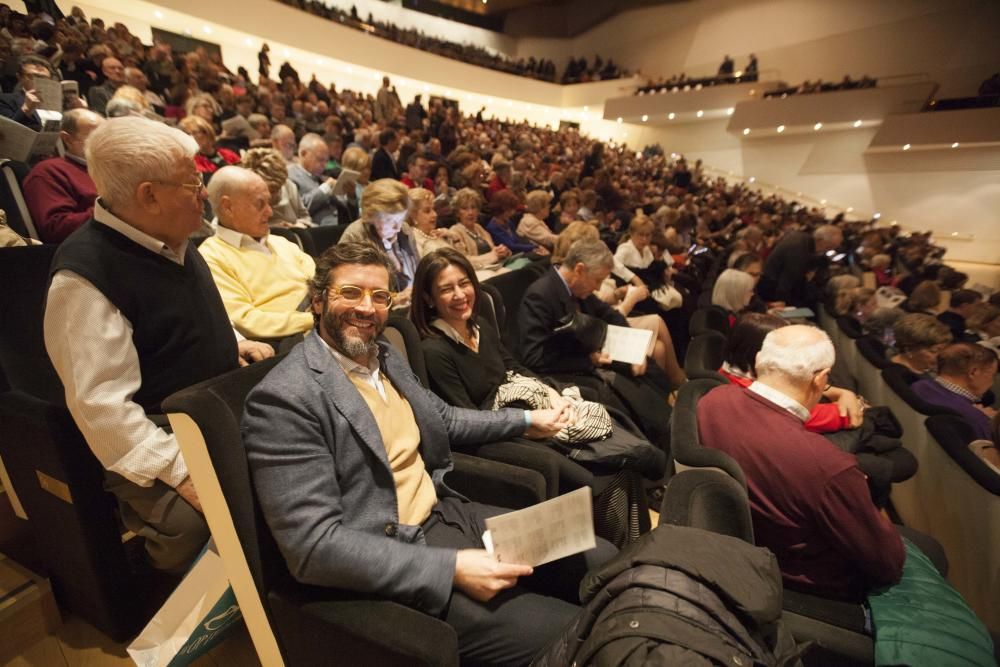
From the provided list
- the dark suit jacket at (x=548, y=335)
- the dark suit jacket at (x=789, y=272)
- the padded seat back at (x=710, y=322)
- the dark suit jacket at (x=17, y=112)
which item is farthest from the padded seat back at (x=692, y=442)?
the dark suit jacket at (x=17, y=112)

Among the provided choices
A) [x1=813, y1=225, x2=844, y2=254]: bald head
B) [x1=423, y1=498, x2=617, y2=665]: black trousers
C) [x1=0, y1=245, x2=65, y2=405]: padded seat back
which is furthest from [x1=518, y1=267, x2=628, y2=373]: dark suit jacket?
[x1=813, y1=225, x2=844, y2=254]: bald head

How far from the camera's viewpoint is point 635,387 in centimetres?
279

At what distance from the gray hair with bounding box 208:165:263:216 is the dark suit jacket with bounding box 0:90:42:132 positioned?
2.68 meters

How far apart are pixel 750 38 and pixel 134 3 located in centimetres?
1881

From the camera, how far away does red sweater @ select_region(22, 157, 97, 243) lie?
7.09 feet

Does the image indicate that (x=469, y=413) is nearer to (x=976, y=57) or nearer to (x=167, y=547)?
(x=167, y=547)

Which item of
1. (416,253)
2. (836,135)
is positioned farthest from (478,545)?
(836,135)

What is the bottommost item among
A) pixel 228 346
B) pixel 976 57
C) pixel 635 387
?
pixel 635 387

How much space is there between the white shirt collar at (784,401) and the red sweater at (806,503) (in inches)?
1.8

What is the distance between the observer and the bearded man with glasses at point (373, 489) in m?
1.06

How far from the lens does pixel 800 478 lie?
1271 millimetres

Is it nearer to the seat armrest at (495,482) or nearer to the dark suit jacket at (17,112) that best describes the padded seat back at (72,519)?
the seat armrest at (495,482)

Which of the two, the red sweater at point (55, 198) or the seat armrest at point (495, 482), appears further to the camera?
the red sweater at point (55, 198)

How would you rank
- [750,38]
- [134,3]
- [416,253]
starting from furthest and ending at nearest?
[750,38]
[134,3]
[416,253]
